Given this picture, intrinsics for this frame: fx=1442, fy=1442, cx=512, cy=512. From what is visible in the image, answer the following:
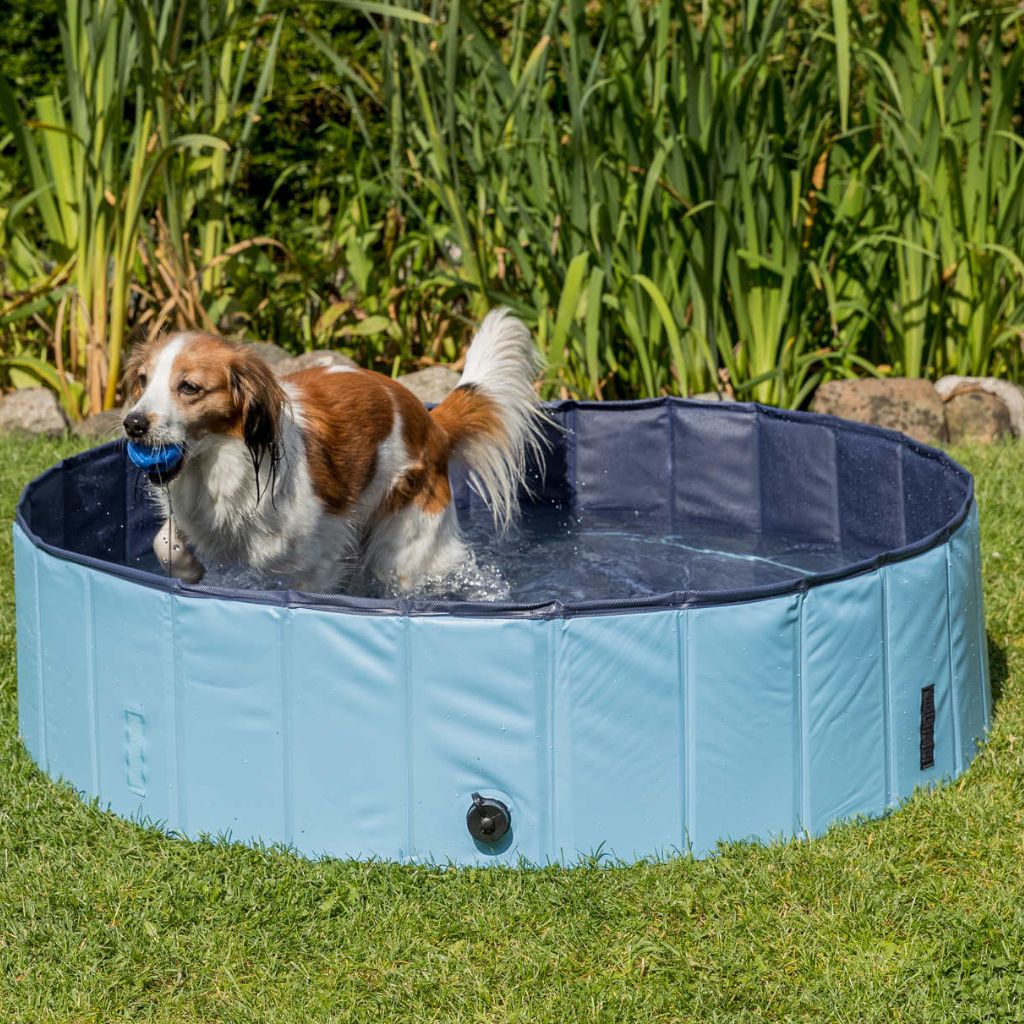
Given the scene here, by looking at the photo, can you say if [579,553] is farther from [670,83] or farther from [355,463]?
[670,83]

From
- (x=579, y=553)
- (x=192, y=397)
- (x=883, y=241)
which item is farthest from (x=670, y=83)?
(x=192, y=397)

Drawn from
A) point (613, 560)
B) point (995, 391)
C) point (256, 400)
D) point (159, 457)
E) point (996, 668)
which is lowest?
point (613, 560)

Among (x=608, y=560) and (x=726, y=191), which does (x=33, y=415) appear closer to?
(x=608, y=560)

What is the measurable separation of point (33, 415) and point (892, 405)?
13.9 feet

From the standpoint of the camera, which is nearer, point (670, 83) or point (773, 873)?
point (773, 873)

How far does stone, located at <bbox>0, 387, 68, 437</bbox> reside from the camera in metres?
7.14

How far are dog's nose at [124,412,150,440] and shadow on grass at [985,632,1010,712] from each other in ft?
9.00

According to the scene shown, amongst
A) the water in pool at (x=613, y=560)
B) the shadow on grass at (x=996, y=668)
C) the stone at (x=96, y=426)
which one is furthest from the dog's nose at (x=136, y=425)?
the stone at (x=96, y=426)

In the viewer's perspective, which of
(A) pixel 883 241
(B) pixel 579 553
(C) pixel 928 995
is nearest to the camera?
(C) pixel 928 995

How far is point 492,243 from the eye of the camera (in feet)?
25.2

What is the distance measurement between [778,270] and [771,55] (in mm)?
1039

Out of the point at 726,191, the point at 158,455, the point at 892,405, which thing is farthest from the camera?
the point at 892,405

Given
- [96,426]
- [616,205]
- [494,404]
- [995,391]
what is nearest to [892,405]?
[995,391]

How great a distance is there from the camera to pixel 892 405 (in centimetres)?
707
